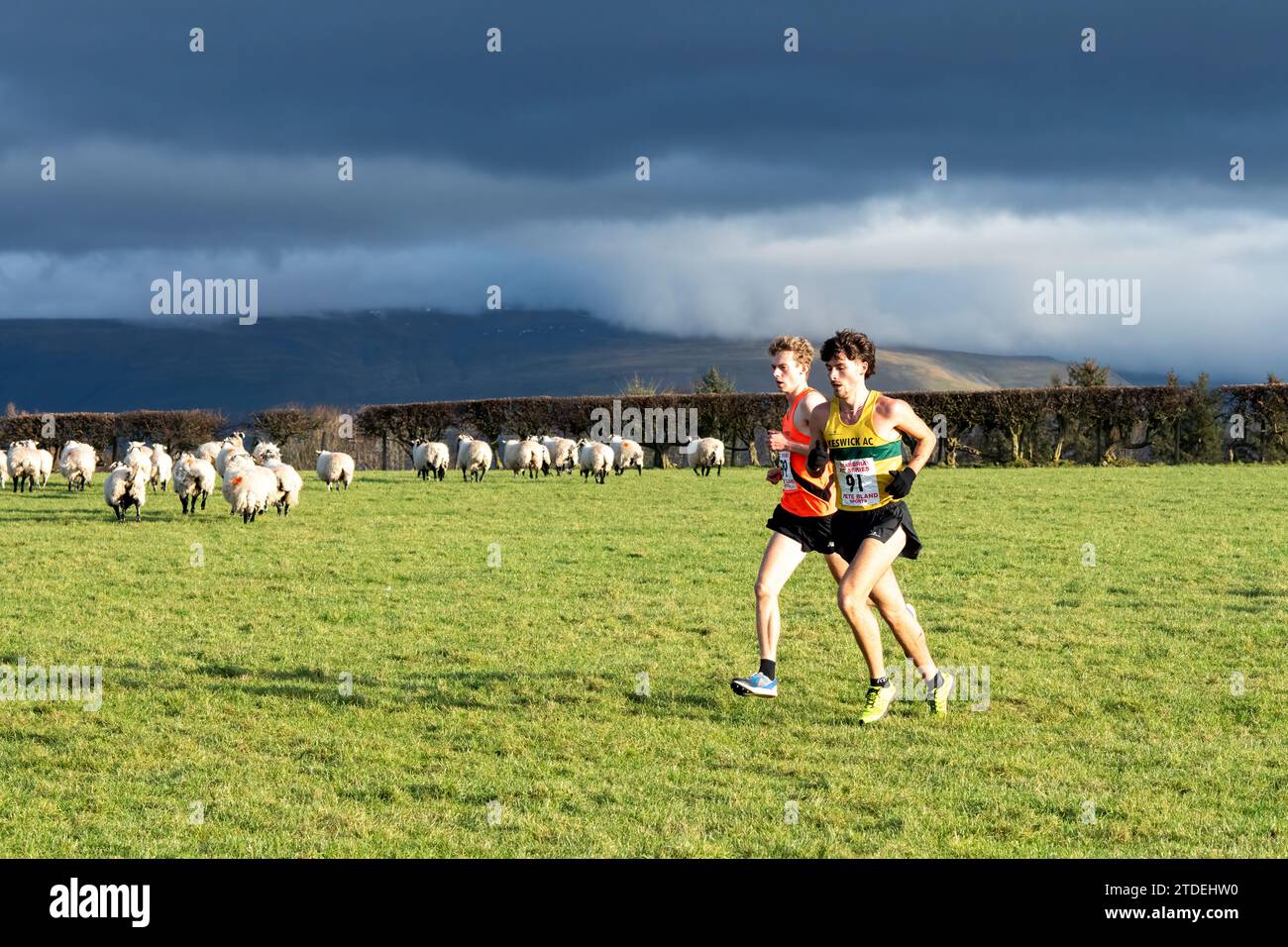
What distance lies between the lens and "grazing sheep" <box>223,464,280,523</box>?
24.0 metres

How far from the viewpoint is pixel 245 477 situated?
2425 centimetres

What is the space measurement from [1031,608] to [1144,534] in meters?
7.95

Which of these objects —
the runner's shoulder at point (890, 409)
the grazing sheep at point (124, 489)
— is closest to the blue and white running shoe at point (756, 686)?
the runner's shoulder at point (890, 409)

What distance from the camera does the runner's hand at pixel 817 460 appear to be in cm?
884

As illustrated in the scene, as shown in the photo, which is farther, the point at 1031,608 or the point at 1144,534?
the point at 1144,534

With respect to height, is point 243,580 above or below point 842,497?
below

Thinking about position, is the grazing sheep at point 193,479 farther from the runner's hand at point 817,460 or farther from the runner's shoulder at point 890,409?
the runner's shoulder at point 890,409

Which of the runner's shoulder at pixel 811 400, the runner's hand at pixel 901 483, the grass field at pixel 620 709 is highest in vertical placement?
the runner's shoulder at pixel 811 400

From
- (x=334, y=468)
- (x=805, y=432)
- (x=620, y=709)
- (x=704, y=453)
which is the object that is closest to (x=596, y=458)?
(x=704, y=453)

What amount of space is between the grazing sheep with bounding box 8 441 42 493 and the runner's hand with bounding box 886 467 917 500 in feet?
105

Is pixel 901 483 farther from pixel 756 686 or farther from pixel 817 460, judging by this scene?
pixel 756 686

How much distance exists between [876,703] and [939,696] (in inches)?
19.3

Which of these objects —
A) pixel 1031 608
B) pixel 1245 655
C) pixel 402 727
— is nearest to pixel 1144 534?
pixel 1031 608

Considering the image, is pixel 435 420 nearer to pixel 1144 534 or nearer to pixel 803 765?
pixel 1144 534
